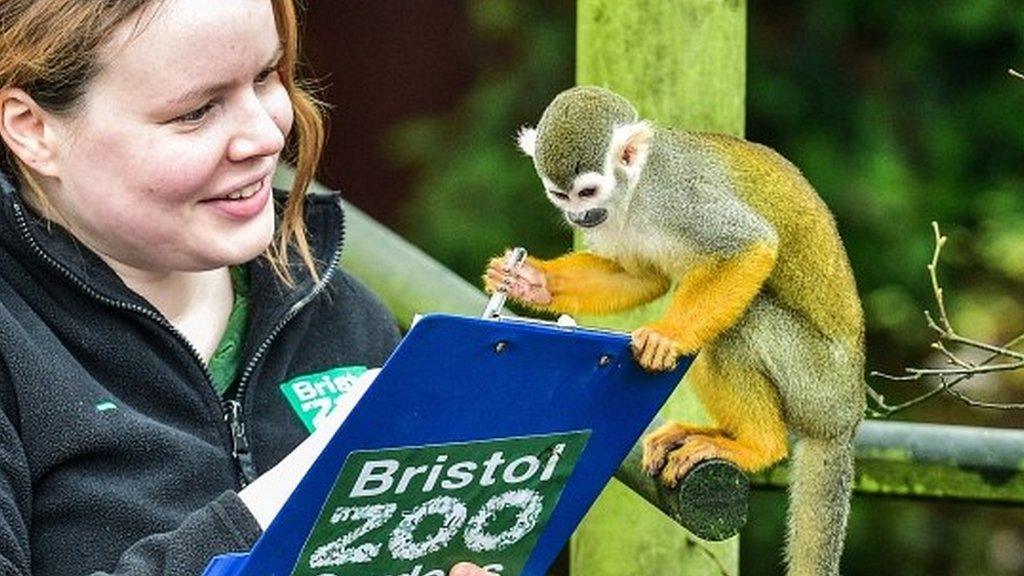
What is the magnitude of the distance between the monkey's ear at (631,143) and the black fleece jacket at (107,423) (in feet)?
1.36

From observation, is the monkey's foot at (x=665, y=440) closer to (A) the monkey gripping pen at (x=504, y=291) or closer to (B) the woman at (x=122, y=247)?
(A) the monkey gripping pen at (x=504, y=291)

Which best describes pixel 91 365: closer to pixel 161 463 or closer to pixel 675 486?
pixel 161 463

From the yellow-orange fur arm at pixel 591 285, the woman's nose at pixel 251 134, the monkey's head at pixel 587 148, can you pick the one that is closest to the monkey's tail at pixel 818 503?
the yellow-orange fur arm at pixel 591 285

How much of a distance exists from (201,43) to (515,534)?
21.8 inches

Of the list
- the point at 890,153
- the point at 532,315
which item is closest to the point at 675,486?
the point at 532,315

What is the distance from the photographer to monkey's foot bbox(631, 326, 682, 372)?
1.92 meters

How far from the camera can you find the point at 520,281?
7.52 feet

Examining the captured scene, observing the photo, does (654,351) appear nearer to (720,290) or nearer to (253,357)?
(720,290)

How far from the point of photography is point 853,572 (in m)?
4.30

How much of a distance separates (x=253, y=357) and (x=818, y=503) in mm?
679

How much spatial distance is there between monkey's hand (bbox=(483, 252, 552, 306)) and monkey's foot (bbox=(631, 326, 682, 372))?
0.80 ft

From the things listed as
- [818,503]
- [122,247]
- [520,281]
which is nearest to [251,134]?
[122,247]

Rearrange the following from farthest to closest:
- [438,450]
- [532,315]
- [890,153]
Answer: [890,153] < [532,315] < [438,450]

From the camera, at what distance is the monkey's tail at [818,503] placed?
7.82 ft
